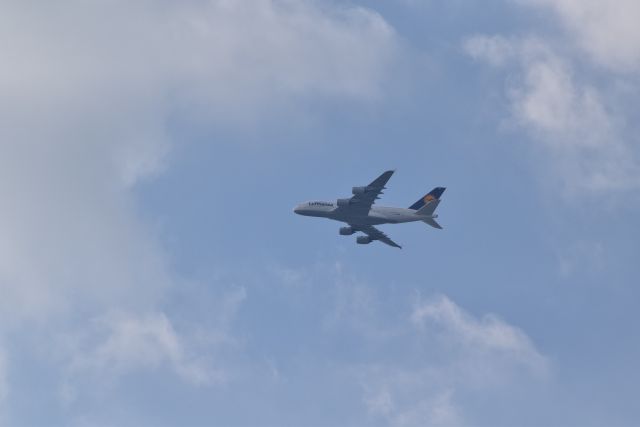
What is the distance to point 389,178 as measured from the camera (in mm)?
199375
